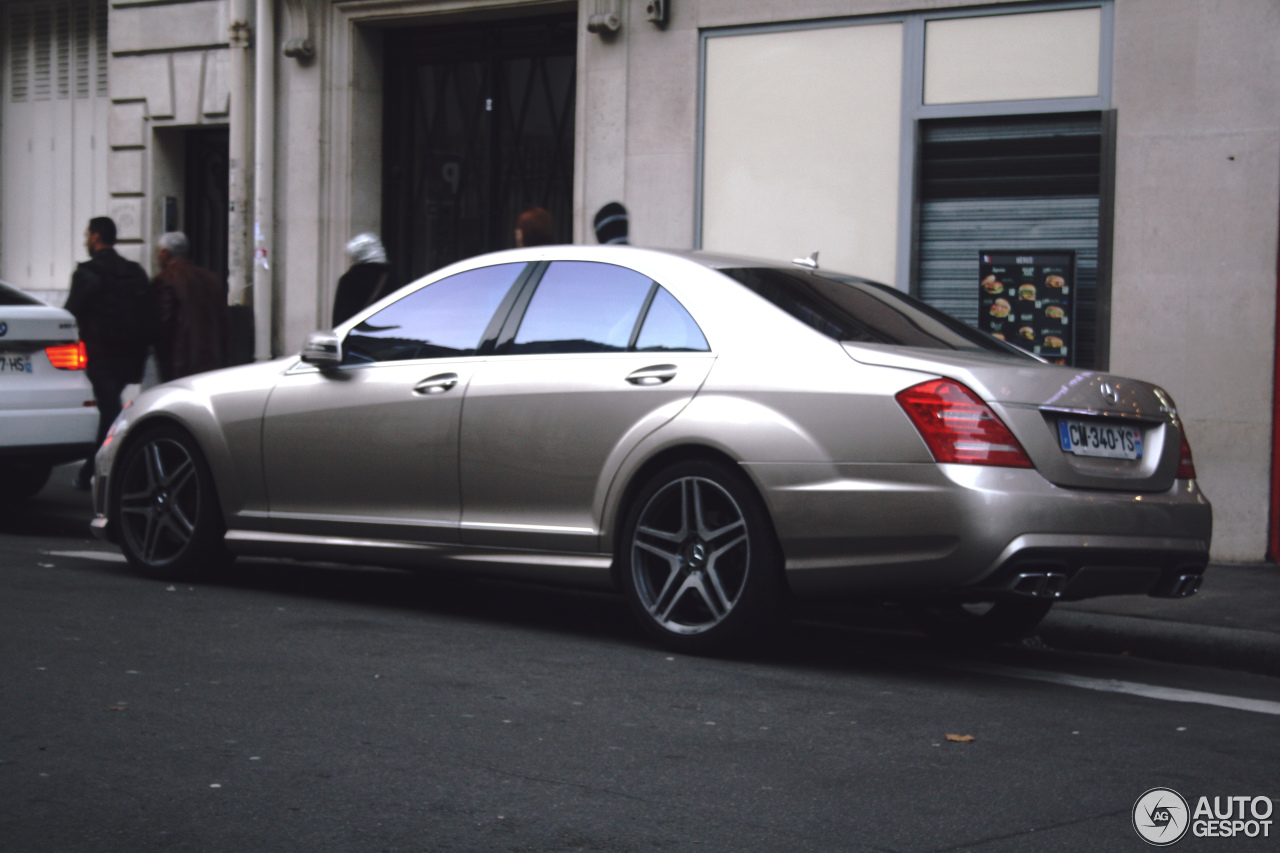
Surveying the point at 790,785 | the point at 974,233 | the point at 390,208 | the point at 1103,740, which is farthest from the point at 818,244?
the point at 790,785

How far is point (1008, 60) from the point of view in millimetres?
10453

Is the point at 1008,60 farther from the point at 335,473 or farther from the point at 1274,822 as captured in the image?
the point at 1274,822

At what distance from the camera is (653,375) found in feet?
19.2

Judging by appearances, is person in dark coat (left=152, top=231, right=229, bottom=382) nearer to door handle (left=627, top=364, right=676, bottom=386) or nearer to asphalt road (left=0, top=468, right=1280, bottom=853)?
asphalt road (left=0, top=468, right=1280, bottom=853)

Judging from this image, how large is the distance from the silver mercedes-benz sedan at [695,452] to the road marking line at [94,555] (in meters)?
1.11

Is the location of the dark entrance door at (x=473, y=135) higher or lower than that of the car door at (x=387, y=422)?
higher

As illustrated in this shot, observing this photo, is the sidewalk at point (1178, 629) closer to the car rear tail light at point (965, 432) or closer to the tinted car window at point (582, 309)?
the car rear tail light at point (965, 432)

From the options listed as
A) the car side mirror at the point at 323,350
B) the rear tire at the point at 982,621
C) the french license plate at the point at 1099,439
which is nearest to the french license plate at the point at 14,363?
the car side mirror at the point at 323,350

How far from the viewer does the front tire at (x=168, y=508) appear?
725 cm

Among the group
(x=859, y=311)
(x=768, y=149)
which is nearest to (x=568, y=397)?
(x=859, y=311)

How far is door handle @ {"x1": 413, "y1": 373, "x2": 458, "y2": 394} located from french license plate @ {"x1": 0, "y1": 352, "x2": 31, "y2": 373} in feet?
13.0

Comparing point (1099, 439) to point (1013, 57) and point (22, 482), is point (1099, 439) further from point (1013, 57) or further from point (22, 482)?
point (22, 482)

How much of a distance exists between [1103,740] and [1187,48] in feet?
20.5

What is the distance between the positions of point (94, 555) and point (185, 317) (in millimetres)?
2725
